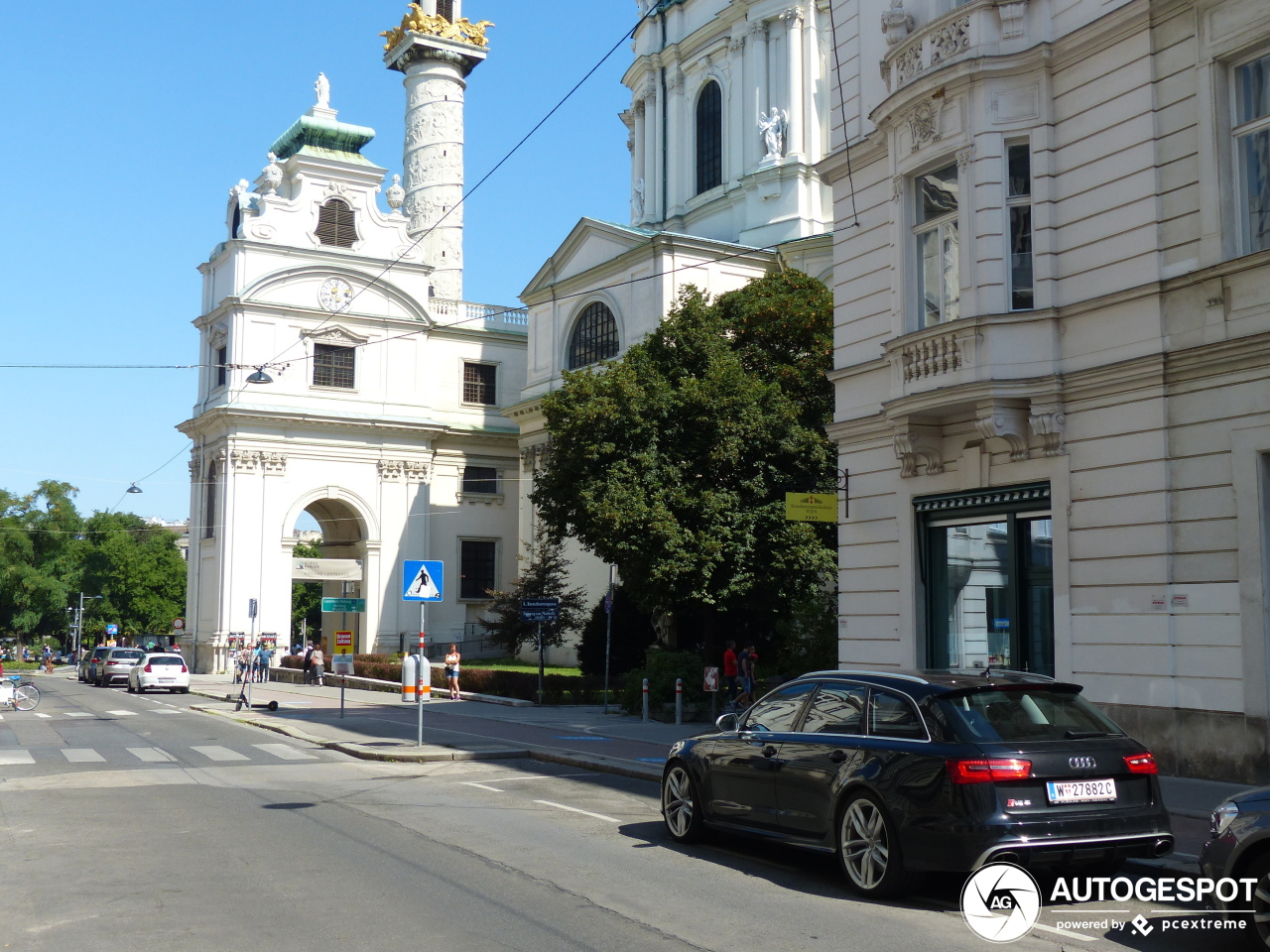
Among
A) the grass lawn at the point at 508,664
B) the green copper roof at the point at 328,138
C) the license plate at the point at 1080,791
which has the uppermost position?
the green copper roof at the point at 328,138

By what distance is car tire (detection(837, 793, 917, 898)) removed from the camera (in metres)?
8.20

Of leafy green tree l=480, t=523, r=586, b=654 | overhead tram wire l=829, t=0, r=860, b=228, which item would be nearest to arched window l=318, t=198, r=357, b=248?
leafy green tree l=480, t=523, r=586, b=654

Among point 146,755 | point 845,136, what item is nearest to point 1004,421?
point 845,136

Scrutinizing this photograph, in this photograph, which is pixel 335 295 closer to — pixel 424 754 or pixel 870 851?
pixel 424 754

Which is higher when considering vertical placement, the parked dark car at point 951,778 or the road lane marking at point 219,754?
the parked dark car at point 951,778

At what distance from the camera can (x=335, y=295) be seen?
56.9 meters

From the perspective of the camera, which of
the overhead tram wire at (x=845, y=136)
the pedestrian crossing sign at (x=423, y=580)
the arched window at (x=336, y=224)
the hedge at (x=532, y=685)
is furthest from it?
the arched window at (x=336, y=224)

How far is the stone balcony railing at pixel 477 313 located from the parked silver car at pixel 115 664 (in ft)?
72.0

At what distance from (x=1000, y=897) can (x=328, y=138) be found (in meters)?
56.7

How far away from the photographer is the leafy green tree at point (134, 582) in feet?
283

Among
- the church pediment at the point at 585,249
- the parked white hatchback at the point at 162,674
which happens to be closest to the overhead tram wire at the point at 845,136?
the church pediment at the point at 585,249

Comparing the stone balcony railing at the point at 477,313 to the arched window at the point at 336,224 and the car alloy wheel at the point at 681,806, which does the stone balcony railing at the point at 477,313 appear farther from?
the car alloy wheel at the point at 681,806

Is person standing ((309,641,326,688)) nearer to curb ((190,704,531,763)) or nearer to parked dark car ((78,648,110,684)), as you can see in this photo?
parked dark car ((78,648,110,684))

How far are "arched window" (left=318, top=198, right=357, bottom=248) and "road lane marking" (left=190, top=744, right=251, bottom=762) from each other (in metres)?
40.7
